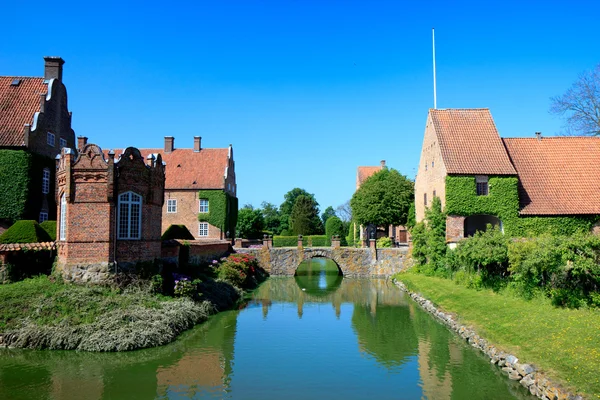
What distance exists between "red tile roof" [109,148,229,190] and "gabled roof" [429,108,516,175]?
2068 centimetres

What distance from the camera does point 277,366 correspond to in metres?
14.1

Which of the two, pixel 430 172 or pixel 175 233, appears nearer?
pixel 175 233

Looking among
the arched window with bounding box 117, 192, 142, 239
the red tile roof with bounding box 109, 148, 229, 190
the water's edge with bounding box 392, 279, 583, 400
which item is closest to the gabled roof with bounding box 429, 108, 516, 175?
the water's edge with bounding box 392, 279, 583, 400

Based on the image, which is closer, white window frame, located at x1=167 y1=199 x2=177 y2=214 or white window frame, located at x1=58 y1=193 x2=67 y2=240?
white window frame, located at x1=58 y1=193 x2=67 y2=240

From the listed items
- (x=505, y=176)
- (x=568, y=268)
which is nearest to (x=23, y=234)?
(x=568, y=268)

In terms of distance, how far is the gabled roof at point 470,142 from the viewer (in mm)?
30359

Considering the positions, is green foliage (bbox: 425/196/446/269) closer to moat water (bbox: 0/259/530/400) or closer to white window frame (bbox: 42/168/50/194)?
moat water (bbox: 0/259/530/400)

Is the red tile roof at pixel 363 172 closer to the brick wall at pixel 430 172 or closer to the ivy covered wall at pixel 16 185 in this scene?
the brick wall at pixel 430 172

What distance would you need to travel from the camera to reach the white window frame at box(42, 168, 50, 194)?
85.9 feet

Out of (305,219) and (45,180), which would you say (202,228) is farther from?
(305,219)

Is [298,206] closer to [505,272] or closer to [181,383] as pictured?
[505,272]

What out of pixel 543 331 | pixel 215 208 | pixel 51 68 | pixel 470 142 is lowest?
pixel 543 331

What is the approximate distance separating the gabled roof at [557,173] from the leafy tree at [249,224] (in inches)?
1259

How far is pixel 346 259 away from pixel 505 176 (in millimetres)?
14159
